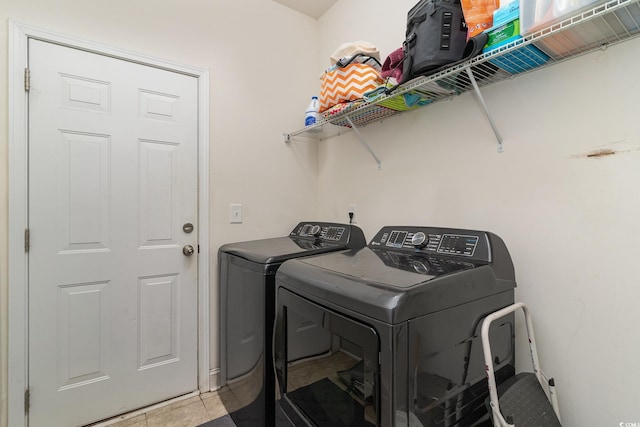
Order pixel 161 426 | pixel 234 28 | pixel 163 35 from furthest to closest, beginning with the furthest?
pixel 234 28, pixel 163 35, pixel 161 426

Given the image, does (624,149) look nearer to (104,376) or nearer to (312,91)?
(312,91)

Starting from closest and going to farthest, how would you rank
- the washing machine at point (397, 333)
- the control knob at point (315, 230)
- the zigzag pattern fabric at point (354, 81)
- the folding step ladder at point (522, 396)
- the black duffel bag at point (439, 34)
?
1. the washing machine at point (397, 333)
2. the folding step ladder at point (522, 396)
3. the black duffel bag at point (439, 34)
4. the zigzag pattern fabric at point (354, 81)
5. the control knob at point (315, 230)

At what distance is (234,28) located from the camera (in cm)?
212

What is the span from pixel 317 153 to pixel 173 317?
1.60 metres

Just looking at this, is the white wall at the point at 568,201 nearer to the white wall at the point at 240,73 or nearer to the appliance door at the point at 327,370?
the appliance door at the point at 327,370

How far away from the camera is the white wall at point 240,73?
1.71m

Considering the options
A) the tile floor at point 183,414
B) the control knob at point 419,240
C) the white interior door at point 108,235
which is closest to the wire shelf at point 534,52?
the control knob at point 419,240

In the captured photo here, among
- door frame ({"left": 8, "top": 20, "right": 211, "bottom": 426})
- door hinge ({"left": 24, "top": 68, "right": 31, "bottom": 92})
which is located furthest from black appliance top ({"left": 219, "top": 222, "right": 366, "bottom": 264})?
door hinge ({"left": 24, "top": 68, "right": 31, "bottom": 92})

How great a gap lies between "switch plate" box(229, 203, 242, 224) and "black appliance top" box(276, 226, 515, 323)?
103cm

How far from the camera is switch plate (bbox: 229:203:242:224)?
6.84 feet

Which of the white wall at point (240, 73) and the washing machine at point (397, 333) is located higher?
the white wall at point (240, 73)

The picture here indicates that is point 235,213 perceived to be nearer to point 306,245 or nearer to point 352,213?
point 306,245

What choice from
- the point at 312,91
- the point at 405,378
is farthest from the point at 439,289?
the point at 312,91

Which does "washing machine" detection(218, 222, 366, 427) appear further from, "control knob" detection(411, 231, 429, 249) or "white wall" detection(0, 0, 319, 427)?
"control knob" detection(411, 231, 429, 249)
